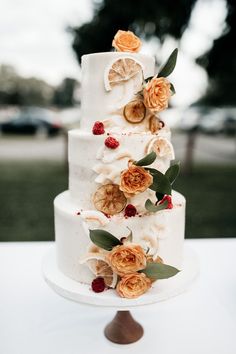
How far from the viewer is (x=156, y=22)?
5148 mm

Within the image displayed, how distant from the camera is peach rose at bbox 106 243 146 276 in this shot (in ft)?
4.15

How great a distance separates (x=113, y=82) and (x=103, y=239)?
612 mm

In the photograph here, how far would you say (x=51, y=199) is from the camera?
5332mm

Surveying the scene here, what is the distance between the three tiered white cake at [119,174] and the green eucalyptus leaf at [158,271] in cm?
1

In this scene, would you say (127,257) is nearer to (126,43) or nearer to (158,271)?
(158,271)

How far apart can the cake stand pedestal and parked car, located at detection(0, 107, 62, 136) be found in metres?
10.6

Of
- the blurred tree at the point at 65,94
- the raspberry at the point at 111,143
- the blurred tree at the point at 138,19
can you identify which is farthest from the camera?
the blurred tree at the point at 65,94

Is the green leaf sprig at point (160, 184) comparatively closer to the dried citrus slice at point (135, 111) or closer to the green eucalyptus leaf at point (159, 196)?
the green eucalyptus leaf at point (159, 196)

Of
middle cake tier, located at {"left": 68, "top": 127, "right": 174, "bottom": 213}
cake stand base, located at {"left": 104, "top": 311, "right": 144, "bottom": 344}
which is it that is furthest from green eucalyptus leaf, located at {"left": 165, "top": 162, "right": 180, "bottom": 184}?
cake stand base, located at {"left": 104, "top": 311, "right": 144, "bottom": 344}

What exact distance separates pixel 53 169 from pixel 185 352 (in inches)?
236

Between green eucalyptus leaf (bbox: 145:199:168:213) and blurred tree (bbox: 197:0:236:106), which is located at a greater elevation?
blurred tree (bbox: 197:0:236:106)

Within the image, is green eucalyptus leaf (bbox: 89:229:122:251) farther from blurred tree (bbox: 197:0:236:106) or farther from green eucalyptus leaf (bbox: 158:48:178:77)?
blurred tree (bbox: 197:0:236:106)

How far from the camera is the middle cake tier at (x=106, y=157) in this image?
4.58ft

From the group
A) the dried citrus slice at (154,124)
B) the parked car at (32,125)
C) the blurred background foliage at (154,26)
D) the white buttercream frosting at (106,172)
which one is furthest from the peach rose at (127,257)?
the parked car at (32,125)
